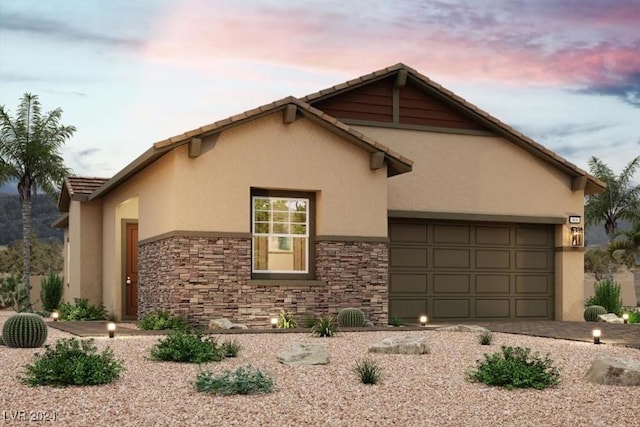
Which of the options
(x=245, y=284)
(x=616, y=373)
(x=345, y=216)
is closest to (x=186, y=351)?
(x=616, y=373)

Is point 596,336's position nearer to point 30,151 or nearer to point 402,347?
point 402,347

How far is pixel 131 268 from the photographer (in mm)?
21484

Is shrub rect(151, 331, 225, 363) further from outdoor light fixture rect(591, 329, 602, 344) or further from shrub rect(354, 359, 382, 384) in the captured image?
outdoor light fixture rect(591, 329, 602, 344)

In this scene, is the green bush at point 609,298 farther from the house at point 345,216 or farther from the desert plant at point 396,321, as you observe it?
the desert plant at point 396,321

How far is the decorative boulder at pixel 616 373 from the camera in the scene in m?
9.94

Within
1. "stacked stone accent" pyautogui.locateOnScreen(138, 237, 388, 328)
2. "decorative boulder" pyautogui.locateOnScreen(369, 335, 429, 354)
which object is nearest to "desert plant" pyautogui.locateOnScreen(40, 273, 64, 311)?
"stacked stone accent" pyautogui.locateOnScreen(138, 237, 388, 328)

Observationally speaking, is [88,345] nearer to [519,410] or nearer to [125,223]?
[519,410]

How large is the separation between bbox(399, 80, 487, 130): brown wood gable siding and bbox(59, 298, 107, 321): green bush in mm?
8773

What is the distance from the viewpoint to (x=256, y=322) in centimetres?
1680

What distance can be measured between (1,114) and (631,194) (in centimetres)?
2838

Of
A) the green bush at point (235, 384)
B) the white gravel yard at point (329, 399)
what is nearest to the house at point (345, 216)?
the white gravel yard at point (329, 399)

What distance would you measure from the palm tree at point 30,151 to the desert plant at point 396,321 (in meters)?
15.8

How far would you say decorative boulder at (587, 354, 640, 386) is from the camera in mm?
9938

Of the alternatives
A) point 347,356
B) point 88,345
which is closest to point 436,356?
point 347,356
